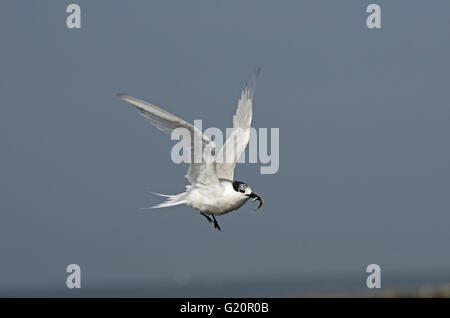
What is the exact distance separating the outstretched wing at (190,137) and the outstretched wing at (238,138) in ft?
2.88

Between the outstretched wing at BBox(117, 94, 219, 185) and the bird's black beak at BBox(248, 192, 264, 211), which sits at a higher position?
the outstretched wing at BBox(117, 94, 219, 185)

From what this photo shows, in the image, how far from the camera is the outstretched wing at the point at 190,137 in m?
12.3

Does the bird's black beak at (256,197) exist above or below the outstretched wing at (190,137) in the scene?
below

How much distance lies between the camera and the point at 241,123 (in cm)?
1520

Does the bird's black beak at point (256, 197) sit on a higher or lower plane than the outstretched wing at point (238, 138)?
lower

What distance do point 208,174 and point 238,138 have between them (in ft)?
5.01

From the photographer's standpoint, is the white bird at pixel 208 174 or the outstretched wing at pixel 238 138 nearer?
the white bird at pixel 208 174

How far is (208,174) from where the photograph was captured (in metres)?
13.6

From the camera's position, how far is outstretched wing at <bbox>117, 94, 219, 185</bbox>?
12.3 meters
